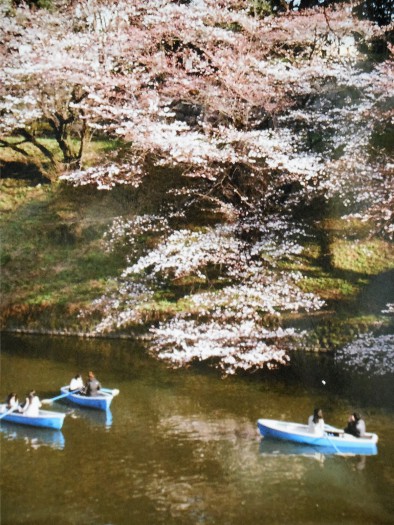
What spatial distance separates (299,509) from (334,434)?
2915 mm

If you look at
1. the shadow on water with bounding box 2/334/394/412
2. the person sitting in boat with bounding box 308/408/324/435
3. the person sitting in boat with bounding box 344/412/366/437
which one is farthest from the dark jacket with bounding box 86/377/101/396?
the person sitting in boat with bounding box 344/412/366/437

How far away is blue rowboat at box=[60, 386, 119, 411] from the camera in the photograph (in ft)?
45.1

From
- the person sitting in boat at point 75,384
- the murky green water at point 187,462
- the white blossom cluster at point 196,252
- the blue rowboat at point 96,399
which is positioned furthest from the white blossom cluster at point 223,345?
the person sitting in boat at point 75,384

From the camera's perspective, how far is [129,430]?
40.9 ft

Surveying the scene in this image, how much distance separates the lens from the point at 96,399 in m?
13.8

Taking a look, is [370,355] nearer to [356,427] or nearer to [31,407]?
[356,427]

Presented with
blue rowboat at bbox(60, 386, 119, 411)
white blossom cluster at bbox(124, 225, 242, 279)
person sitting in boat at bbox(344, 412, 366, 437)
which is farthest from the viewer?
white blossom cluster at bbox(124, 225, 242, 279)

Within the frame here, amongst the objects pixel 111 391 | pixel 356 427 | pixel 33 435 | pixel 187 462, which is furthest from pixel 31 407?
pixel 356 427

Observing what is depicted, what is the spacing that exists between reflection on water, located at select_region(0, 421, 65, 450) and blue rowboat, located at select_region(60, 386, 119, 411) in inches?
Result: 60.1

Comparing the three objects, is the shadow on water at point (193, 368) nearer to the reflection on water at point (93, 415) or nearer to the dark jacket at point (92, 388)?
the reflection on water at point (93, 415)

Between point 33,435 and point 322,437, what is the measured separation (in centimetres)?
698

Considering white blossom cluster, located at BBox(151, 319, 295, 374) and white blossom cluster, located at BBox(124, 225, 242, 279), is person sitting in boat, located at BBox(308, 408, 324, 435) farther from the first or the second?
white blossom cluster, located at BBox(124, 225, 242, 279)

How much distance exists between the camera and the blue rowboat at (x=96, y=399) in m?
13.7

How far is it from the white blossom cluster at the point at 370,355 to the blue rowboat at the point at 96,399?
26.0 feet
